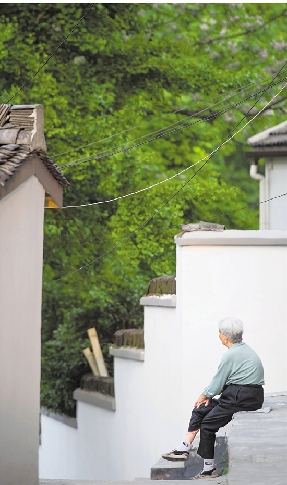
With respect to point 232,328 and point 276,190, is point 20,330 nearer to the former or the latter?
point 232,328

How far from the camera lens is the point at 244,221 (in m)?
27.0

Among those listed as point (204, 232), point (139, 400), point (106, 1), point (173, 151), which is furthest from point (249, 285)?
point (173, 151)

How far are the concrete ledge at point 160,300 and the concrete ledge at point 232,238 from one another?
705mm

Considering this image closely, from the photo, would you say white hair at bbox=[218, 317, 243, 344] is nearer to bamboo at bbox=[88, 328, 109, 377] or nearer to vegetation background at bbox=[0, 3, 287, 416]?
bamboo at bbox=[88, 328, 109, 377]

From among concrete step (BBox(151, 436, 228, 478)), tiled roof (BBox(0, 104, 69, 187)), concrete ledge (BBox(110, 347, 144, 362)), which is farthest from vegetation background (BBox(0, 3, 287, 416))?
tiled roof (BBox(0, 104, 69, 187))

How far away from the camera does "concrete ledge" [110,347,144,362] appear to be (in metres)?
14.7

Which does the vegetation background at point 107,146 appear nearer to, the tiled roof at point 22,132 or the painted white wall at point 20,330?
the painted white wall at point 20,330

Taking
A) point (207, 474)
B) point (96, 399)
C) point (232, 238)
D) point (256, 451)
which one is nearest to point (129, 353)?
point (96, 399)

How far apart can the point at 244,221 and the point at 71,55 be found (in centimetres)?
630

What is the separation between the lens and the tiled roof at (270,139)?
2041 centimetres

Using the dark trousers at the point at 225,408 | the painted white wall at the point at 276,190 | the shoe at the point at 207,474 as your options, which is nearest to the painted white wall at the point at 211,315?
the dark trousers at the point at 225,408

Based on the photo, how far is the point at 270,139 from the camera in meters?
20.7

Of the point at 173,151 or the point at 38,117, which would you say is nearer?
the point at 38,117

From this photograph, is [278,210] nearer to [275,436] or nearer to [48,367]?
[48,367]
